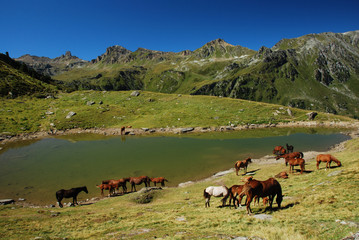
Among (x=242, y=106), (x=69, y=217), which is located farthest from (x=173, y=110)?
(x=69, y=217)

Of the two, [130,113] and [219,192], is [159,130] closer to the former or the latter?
[130,113]

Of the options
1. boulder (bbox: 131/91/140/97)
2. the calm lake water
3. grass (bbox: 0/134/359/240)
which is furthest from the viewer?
boulder (bbox: 131/91/140/97)

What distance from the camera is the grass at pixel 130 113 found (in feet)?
205

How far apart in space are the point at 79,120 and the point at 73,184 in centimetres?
4605

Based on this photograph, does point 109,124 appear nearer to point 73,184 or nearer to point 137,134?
point 137,134

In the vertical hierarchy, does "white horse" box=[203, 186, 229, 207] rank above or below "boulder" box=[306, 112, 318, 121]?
below

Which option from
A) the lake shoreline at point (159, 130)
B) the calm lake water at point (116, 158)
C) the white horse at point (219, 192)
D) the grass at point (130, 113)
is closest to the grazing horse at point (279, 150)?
the calm lake water at point (116, 158)

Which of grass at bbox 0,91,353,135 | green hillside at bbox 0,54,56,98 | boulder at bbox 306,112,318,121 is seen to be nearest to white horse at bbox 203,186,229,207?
grass at bbox 0,91,353,135

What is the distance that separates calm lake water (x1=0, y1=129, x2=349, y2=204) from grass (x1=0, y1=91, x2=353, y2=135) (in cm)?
1184

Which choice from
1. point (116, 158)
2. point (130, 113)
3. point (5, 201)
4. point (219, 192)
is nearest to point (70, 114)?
point (130, 113)

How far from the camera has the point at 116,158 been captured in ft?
117

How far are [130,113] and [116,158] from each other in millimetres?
41149

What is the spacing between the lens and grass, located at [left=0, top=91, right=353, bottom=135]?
62553mm

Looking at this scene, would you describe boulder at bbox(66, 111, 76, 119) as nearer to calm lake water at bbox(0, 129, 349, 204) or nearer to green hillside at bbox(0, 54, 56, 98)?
calm lake water at bbox(0, 129, 349, 204)
